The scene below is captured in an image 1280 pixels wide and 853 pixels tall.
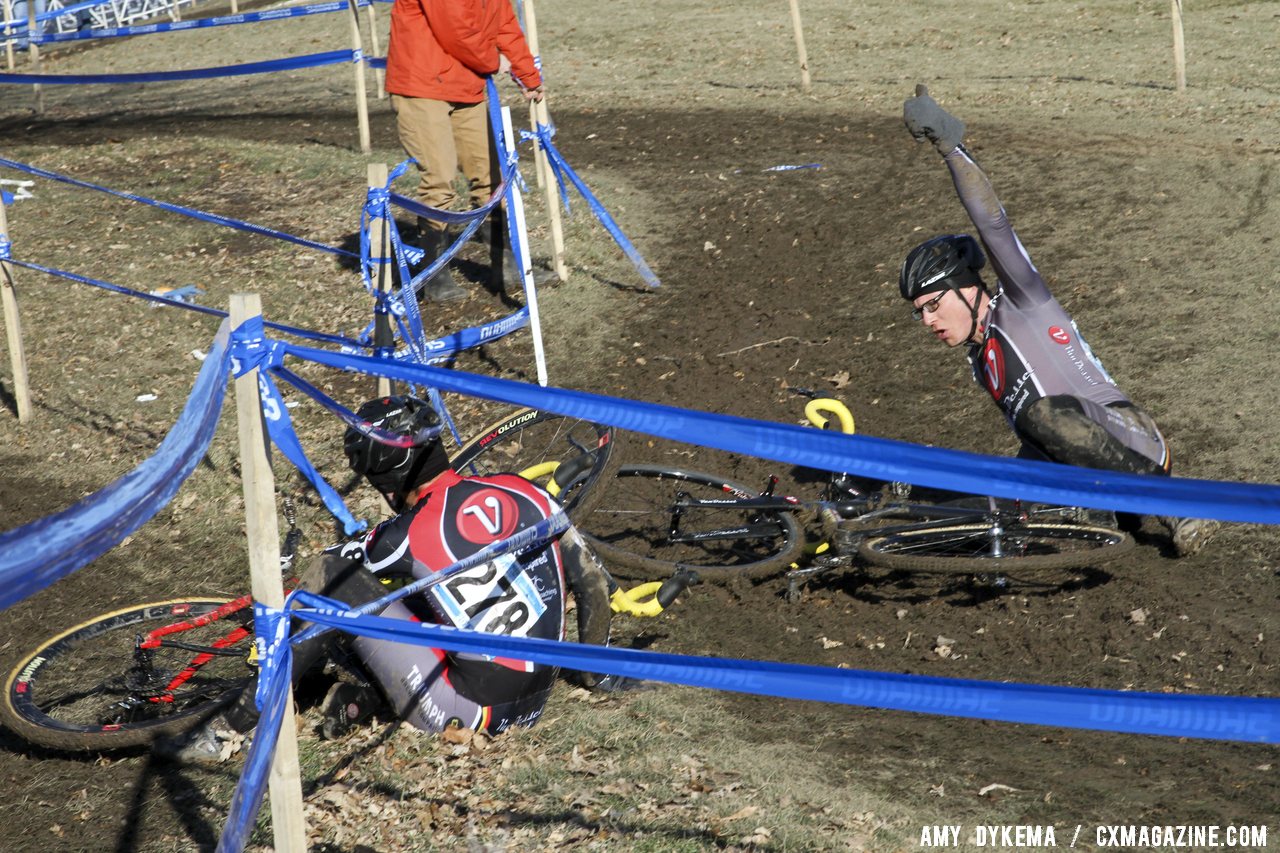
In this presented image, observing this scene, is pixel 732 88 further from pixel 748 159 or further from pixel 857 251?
pixel 857 251

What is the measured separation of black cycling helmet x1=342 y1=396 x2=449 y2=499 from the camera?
196 inches

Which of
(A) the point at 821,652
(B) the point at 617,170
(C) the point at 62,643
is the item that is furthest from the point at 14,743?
(B) the point at 617,170

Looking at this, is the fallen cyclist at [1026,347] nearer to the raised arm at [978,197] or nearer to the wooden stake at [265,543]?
the raised arm at [978,197]

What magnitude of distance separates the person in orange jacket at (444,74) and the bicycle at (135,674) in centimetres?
439

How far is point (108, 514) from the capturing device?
3.02 meters

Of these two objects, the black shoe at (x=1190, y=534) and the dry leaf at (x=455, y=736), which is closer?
the dry leaf at (x=455, y=736)

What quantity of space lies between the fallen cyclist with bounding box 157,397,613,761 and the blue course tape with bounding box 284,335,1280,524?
4.98 ft

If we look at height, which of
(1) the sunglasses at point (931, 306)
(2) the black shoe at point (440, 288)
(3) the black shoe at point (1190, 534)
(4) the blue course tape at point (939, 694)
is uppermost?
(1) the sunglasses at point (931, 306)

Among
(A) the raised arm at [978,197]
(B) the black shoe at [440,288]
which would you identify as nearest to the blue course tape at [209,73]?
(B) the black shoe at [440,288]

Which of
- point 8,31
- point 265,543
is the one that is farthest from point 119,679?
point 8,31

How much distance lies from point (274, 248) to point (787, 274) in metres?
5.05

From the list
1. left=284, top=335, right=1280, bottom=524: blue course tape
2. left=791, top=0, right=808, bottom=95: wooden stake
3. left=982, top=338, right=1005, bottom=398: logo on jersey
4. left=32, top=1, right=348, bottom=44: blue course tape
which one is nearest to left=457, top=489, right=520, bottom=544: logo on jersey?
left=284, top=335, right=1280, bottom=524: blue course tape

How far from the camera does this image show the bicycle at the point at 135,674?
525 centimetres

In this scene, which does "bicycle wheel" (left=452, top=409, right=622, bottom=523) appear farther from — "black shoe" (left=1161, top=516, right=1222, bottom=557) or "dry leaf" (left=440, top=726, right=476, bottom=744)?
"black shoe" (left=1161, top=516, right=1222, bottom=557)
